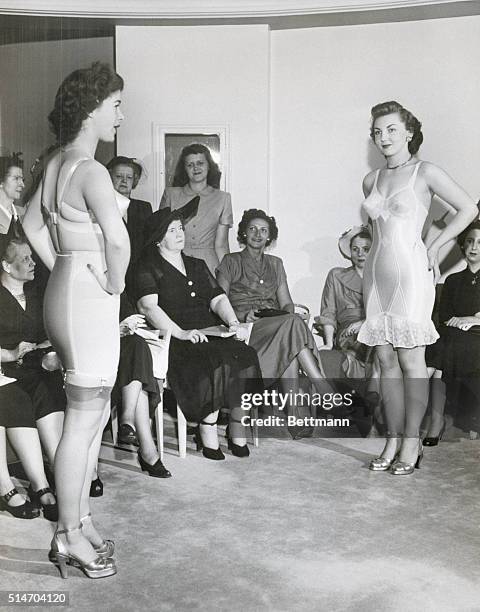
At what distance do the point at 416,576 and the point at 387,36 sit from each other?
2.49 m

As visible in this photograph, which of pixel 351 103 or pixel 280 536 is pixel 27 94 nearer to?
pixel 351 103

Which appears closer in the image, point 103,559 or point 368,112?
point 103,559

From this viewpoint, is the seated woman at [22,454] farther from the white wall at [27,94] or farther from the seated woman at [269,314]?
the seated woman at [269,314]

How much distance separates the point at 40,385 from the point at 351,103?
2027 millimetres

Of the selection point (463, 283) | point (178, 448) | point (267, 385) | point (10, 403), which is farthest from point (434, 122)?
point (10, 403)

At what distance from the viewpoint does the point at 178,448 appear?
12.5 ft

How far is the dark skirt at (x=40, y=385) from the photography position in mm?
3051

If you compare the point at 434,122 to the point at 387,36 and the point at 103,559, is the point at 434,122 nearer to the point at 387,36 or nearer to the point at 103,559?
the point at 387,36

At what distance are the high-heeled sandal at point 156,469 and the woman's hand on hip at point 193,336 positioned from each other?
62 cm

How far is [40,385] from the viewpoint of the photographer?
3094mm

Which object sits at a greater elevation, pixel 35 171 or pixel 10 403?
pixel 35 171

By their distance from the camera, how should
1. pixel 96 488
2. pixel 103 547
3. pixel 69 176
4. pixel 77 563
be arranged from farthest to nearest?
pixel 96 488 < pixel 103 547 < pixel 77 563 < pixel 69 176

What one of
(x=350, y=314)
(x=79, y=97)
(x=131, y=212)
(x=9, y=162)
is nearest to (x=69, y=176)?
(x=79, y=97)

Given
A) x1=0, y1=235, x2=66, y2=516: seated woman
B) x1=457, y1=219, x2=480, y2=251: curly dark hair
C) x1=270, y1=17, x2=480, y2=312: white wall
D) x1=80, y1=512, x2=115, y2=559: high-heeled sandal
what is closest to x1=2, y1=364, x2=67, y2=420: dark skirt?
x1=0, y1=235, x2=66, y2=516: seated woman
